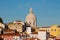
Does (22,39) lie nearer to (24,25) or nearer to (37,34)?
(37,34)

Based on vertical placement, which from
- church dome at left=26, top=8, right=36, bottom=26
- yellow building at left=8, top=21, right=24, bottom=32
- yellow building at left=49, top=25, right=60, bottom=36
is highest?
church dome at left=26, top=8, right=36, bottom=26

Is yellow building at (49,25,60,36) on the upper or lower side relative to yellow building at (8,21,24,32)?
lower

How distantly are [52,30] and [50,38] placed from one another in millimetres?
12151

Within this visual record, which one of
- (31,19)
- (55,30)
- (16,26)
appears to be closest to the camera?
(16,26)

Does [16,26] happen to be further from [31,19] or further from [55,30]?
[55,30]

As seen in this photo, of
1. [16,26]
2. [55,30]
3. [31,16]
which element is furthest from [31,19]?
[16,26]

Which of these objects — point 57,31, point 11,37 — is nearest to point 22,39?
point 11,37

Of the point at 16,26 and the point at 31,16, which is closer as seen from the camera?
the point at 16,26

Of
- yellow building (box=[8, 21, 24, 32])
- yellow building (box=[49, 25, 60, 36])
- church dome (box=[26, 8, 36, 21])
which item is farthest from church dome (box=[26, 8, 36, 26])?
yellow building (box=[8, 21, 24, 32])

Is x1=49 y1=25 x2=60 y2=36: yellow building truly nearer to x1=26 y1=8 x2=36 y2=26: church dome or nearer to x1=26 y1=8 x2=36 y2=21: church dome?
x1=26 y1=8 x2=36 y2=26: church dome

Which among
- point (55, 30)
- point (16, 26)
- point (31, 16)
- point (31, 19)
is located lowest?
point (55, 30)

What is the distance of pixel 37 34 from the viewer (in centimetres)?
6494

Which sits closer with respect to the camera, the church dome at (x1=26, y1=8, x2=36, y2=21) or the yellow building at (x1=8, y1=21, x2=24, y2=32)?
the yellow building at (x1=8, y1=21, x2=24, y2=32)

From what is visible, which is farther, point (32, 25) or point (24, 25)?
point (32, 25)
